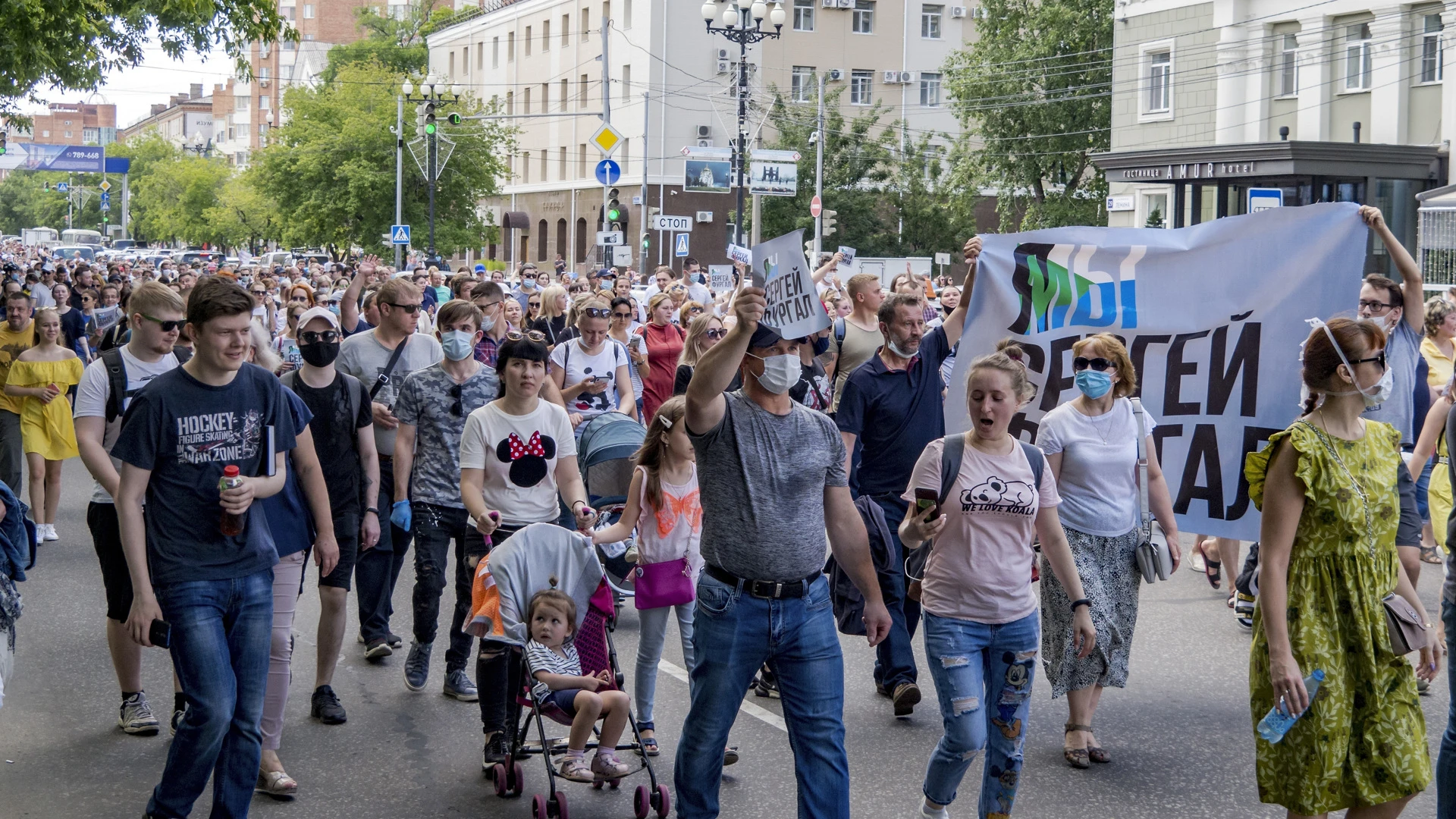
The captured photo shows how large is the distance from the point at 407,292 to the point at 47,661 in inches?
110

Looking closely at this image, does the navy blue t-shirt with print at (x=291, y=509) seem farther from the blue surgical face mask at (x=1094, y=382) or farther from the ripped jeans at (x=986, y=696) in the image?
the blue surgical face mask at (x=1094, y=382)

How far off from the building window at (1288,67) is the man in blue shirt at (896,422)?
30580 millimetres

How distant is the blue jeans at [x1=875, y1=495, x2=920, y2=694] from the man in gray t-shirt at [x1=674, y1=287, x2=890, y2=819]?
2.34 metres

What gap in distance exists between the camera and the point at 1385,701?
4500 millimetres

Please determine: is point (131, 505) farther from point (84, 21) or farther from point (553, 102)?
point (553, 102)

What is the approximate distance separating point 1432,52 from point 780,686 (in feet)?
100

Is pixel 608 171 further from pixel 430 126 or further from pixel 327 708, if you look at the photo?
pixel 327 708

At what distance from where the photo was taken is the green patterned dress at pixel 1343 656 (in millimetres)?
4465

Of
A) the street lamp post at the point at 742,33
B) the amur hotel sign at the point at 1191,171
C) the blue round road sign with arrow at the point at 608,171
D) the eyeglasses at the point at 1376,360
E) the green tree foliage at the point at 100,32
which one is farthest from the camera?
the amur hotel sign at the point at 1191,171

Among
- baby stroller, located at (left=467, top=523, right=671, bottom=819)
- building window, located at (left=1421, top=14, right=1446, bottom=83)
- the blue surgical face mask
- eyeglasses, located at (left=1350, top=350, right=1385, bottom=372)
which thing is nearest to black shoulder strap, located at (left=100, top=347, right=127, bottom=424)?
baby stroller, located at (left=467, top=523, right=671, bottom=819)

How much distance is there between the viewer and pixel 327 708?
23.6ft

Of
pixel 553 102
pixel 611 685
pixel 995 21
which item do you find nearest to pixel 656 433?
pixel 611 685

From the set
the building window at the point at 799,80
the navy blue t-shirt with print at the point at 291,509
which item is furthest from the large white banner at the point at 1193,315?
the building window at the point at 799,80

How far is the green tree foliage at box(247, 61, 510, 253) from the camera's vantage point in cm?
5691
